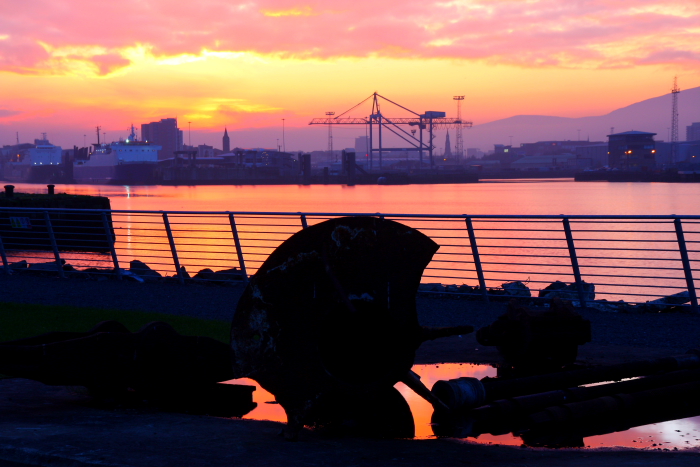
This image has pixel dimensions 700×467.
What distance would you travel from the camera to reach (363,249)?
446 cm

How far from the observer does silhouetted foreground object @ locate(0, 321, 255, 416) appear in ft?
15.5

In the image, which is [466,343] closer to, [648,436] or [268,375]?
[648,436]

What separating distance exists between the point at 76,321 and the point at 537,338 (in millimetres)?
5425

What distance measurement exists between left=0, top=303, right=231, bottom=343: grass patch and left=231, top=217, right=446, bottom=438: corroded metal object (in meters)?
3.14

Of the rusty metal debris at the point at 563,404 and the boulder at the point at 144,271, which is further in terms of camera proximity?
the boulder at the point at 144,271

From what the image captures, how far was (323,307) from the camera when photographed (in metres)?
4.34

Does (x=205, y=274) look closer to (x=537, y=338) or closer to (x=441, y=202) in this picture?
(x=537, y=338)

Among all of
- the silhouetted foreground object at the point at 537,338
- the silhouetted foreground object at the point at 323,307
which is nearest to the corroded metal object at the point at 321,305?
the silhouetted foreground object at the point at 323,307

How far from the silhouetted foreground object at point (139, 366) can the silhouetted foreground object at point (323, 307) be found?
79cm

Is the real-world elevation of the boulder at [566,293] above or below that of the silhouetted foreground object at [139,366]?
below

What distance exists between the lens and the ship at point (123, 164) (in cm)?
15800

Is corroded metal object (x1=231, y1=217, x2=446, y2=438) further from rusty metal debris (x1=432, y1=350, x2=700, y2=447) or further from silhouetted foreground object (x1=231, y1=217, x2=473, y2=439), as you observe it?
rusty metal debris (x1=432, y1=350, x2=700, y2=447)

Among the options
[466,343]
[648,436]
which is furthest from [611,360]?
[648,436]

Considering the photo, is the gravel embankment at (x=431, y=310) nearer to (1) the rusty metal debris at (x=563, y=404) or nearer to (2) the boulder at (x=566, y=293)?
(2) the boulder at (x=566, y=293)
